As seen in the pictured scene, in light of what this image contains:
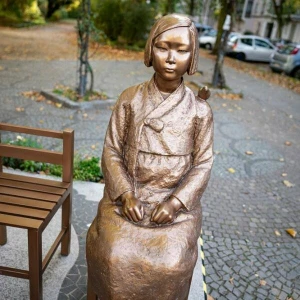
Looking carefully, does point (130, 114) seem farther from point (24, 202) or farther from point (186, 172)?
point (24, 202)

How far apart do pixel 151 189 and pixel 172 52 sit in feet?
2.50

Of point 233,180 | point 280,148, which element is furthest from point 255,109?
point 233,180

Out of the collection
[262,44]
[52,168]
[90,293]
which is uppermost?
[90,293]

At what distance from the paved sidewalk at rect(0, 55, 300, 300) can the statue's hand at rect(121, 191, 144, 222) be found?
3.52 feet

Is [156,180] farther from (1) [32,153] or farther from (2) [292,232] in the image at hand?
(2) [292,232]

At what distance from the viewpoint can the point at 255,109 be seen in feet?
27.1

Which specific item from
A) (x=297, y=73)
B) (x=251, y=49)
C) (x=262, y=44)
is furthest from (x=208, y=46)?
(x=297, y=73)

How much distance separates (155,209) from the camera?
1.81 meters

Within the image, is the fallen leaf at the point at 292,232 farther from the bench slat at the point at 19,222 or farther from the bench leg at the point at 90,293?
the bench slat at the point at 19,222

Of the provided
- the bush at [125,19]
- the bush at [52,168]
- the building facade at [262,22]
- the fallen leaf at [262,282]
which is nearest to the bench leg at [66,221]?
the bush at [52,168]

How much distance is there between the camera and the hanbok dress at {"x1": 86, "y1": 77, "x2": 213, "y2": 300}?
1690 mm

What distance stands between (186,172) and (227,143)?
13.3 feet

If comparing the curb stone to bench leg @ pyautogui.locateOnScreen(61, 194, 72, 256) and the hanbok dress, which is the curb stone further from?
the hanbok dress

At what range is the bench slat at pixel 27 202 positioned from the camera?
7.29ft
